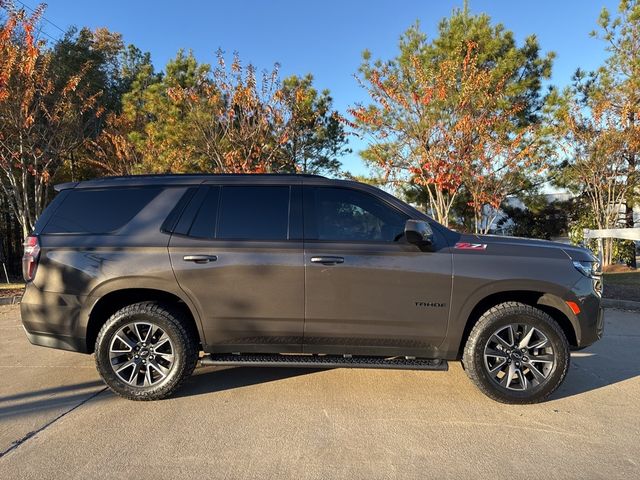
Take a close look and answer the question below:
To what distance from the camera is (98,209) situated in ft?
14.2

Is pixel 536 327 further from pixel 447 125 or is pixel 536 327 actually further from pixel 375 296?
pixel 447 125

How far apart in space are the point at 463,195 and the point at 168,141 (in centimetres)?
975

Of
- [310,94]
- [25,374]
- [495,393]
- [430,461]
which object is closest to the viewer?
[430,461]

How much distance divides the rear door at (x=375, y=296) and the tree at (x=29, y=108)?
8.60 metres

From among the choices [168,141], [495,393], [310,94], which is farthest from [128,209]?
[310,94]

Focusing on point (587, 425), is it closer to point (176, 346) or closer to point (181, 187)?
point (176, 346)

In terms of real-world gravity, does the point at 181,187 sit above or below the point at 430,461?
above

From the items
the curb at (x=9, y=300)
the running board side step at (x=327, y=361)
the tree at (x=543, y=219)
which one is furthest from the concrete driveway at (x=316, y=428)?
the tree at (x=543, y=219)

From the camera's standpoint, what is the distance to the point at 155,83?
53.2ft

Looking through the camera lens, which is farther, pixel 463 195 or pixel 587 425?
pixel 463 195

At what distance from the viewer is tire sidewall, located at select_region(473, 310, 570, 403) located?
399cm

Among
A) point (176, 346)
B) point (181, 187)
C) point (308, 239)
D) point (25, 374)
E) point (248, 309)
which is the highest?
point (181, 187)

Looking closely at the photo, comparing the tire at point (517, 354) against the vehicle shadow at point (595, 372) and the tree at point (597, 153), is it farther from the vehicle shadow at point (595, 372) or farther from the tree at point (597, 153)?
the tree at point (597, 153)

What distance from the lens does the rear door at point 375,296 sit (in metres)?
3.97
